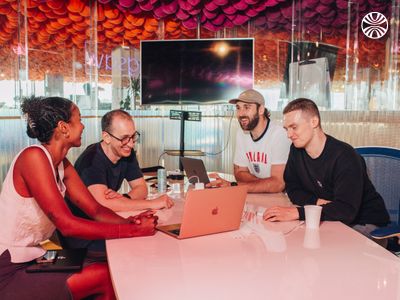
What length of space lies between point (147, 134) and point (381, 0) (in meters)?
3.55

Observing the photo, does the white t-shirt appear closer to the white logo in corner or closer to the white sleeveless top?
the white sleeveless top

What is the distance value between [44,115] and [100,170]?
2.19 ft

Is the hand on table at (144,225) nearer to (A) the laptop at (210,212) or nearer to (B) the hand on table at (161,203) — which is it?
(A) the laptop at (210,212)

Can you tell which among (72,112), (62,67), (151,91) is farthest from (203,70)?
(72,112)

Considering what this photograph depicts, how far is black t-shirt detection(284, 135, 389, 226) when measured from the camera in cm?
228

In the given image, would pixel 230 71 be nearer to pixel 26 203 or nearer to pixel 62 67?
pixel 62 67

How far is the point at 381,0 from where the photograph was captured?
486cm

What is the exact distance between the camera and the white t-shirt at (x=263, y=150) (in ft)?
11.1

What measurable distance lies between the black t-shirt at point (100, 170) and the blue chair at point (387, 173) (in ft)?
5.02

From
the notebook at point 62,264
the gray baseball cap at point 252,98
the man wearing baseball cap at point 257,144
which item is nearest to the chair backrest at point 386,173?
the man wearing baseball cap at point 257,144

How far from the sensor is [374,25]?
16.3 ft

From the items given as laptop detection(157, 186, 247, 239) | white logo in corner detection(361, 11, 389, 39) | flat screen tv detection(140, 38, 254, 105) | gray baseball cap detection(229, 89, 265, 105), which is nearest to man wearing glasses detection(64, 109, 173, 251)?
laptop detection(157, 186, 247, 239)

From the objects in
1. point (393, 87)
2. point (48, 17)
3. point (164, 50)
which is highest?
point (48, 17)

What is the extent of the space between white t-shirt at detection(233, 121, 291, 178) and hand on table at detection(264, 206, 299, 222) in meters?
1.22
